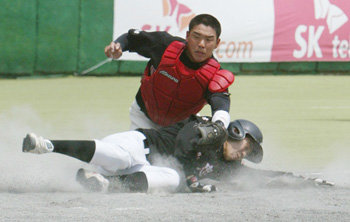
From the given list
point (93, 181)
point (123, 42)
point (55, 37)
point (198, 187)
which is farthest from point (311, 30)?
point (93, 181)

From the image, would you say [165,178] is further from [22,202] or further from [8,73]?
[8,73]

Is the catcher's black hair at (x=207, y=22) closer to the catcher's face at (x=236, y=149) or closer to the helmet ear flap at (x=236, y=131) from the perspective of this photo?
the helmet ear flap at (x=236, y=131)

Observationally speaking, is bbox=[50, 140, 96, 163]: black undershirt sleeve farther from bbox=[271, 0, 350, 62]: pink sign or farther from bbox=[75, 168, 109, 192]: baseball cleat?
bbox=[271, 0, 350, 62]: pink sign

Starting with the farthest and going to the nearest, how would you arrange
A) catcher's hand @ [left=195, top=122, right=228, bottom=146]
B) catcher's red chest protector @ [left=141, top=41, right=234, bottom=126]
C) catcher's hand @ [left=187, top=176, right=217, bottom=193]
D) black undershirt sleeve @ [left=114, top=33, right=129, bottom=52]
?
black undershirt sleeve @ [left=114, top=33, right=129, bottom=52]
catcher's red chest protector @ [left=141, top=41, right=234, bottom=126]
catcher's hand @ [left=187, top=176, right=217, bottom=193]
catcher's hand @ [left=195, top=122, right=228, bottom=146]

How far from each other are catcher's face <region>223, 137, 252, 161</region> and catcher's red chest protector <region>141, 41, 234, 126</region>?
1.49 feet

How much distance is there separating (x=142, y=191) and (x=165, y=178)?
0.67 feet

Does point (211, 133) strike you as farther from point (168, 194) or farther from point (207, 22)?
point (207, 22)

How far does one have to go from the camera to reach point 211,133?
5715mm

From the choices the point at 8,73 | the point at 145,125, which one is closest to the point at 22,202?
the point at 145,125

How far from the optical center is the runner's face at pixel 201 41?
6297 millimetres

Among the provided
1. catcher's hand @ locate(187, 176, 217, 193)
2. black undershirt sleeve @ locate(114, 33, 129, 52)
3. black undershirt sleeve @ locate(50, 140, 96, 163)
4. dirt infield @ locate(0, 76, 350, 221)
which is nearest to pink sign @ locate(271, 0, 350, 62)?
dirt infield @ locate(0, 76, 350, 221)

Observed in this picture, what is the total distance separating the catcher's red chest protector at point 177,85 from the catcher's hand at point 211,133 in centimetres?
53

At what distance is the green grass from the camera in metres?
8.97

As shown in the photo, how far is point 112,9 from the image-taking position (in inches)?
677
